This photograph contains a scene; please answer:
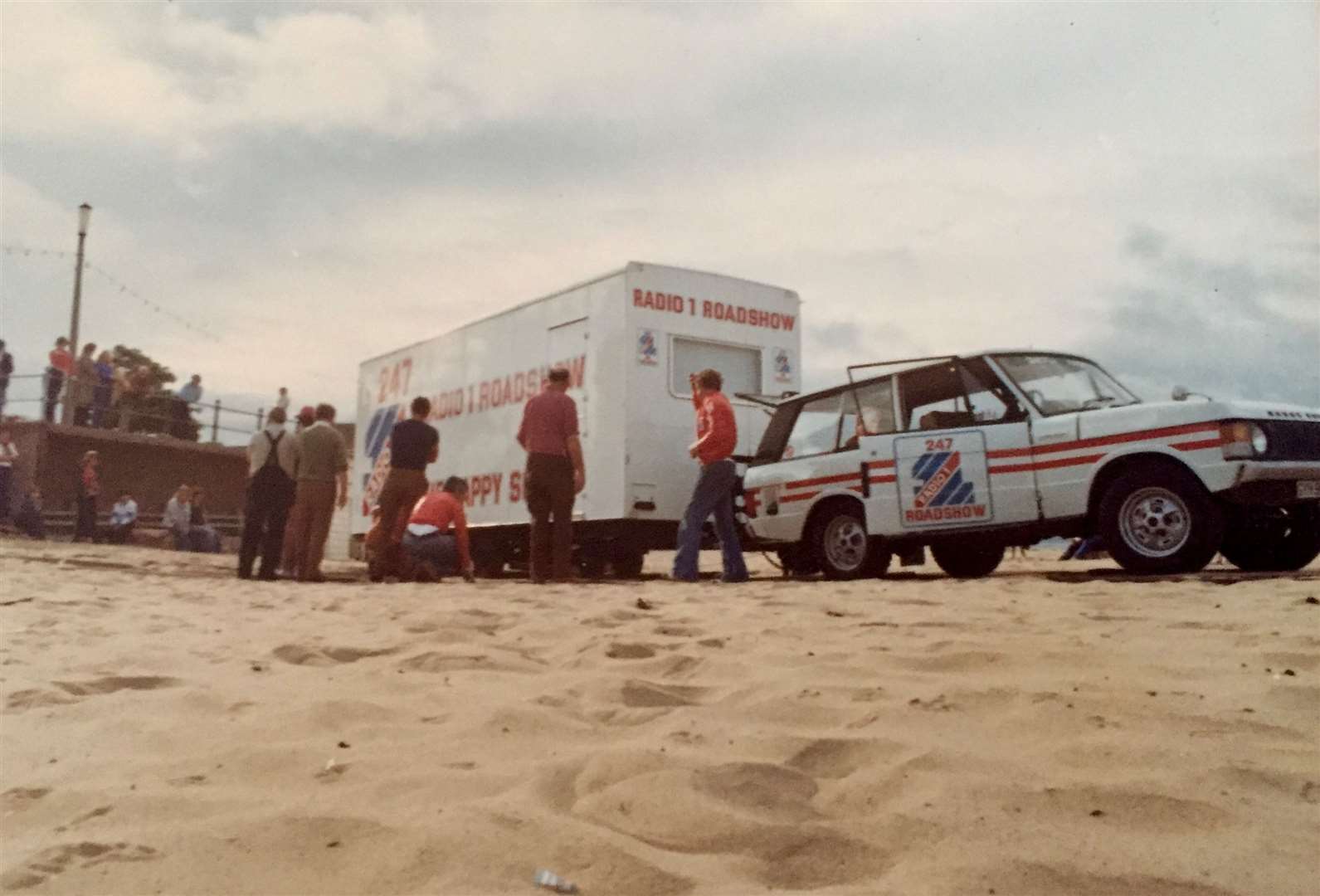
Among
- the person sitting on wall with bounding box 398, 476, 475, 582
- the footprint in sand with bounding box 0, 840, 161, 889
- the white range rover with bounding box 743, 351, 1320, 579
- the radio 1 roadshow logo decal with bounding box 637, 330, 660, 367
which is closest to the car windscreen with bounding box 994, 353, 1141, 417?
the white range rover with bounding box 743, 351, 1320, 579

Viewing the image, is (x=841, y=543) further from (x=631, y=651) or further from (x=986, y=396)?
(x=631, y=651)

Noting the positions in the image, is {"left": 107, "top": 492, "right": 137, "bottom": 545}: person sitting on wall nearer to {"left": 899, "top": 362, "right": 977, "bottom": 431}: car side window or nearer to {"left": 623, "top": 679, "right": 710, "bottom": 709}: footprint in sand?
{"left": 899, "top": 362, "right": 977, "bottom": 431}: car side window

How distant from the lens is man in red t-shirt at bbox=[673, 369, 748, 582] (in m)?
8.66

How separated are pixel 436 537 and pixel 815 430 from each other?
369cm

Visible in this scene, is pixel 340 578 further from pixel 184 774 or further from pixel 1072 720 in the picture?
pixel 1072 720

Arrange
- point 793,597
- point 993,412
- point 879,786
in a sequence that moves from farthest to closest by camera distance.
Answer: point 993,412, point 793,597, point 879,786

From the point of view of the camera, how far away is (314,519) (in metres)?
9.86

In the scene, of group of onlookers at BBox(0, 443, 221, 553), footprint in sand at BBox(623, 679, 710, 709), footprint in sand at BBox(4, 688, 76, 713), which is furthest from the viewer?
group of onlookers at BBox(0, 443, 221, 553)

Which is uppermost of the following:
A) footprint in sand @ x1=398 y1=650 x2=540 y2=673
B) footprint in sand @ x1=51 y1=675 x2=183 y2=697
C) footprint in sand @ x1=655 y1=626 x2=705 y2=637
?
footprint in sand @ x1=655 y1=626 x2=705 y2=637

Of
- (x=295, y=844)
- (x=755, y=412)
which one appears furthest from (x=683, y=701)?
(x=755, y=412)

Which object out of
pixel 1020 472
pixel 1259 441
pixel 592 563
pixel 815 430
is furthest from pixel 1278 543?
pixel 592 563

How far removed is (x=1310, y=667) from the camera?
10.1ft

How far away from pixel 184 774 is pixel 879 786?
169 centimetres

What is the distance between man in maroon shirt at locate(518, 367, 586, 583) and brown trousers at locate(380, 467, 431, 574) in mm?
1474
